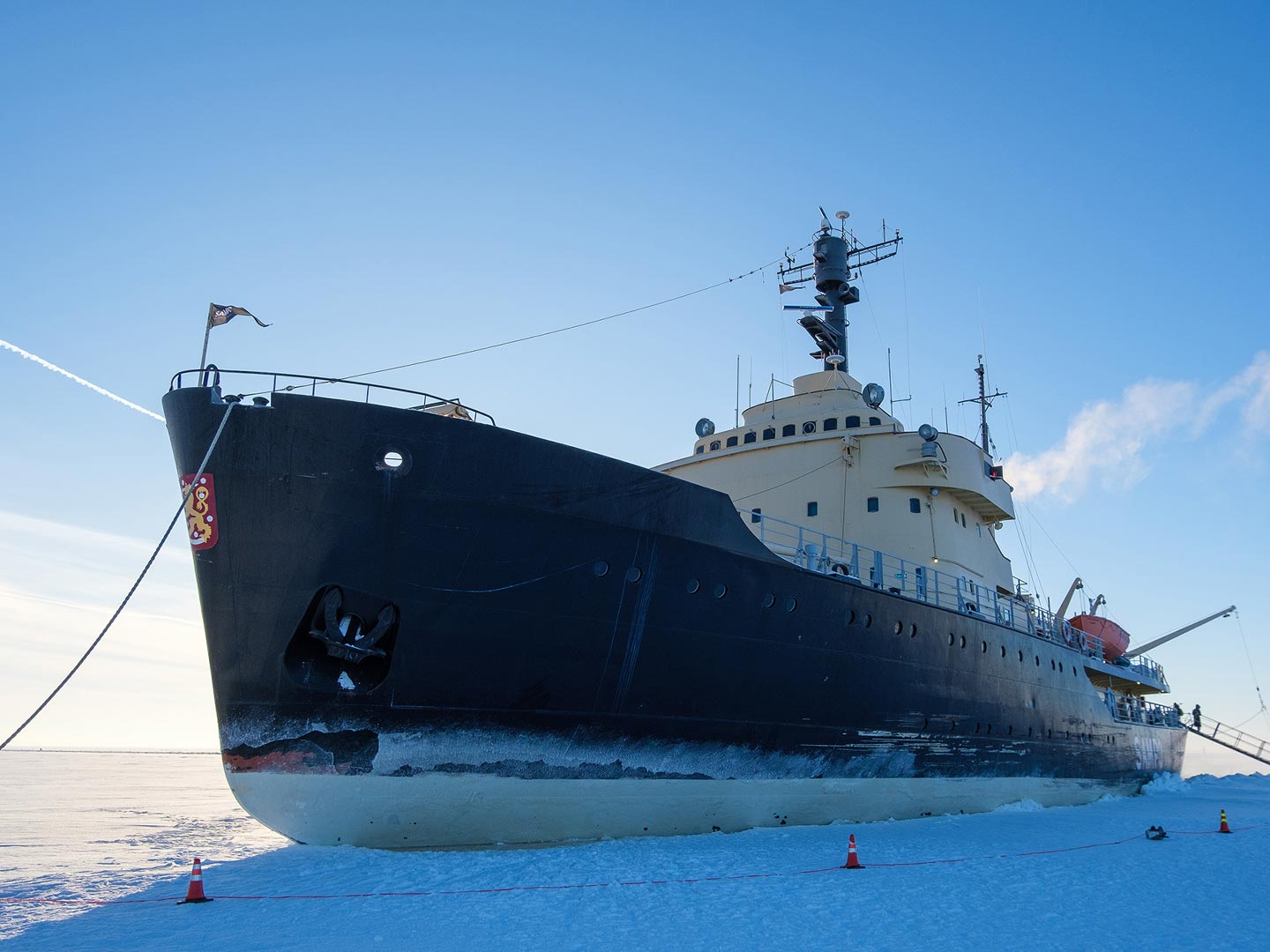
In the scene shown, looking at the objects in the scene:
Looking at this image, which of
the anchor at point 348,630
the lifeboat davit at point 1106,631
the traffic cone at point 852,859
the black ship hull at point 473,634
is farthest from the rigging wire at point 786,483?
the lifeboat davit at point 1106,631

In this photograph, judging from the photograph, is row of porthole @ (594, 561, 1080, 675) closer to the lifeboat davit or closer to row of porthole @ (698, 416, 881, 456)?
row of porthole @ (698, 416, 881, 456)

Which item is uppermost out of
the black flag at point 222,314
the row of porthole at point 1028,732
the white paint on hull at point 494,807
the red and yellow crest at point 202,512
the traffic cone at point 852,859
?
the black flag at point 222,314

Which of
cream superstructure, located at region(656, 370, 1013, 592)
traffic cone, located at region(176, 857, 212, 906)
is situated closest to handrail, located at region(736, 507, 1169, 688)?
cream superstructure, located at region(656, 370, 1013, 592)

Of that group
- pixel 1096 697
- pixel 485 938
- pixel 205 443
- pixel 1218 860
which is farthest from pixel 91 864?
pixel 1096 697

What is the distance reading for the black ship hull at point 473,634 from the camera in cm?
926

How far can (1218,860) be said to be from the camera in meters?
12.0

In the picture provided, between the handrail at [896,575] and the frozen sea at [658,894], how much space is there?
12.9 ft

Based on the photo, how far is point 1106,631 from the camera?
2712 centimetres

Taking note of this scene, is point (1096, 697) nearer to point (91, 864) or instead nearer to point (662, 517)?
point (662, 517)

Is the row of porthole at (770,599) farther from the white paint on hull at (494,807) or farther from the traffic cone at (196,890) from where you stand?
the traffic cone at (196,890)

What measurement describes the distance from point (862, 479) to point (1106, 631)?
49.0ft

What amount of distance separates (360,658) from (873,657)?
7.87 metres

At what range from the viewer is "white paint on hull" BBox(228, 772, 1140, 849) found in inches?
363

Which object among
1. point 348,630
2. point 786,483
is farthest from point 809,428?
point 348,630
